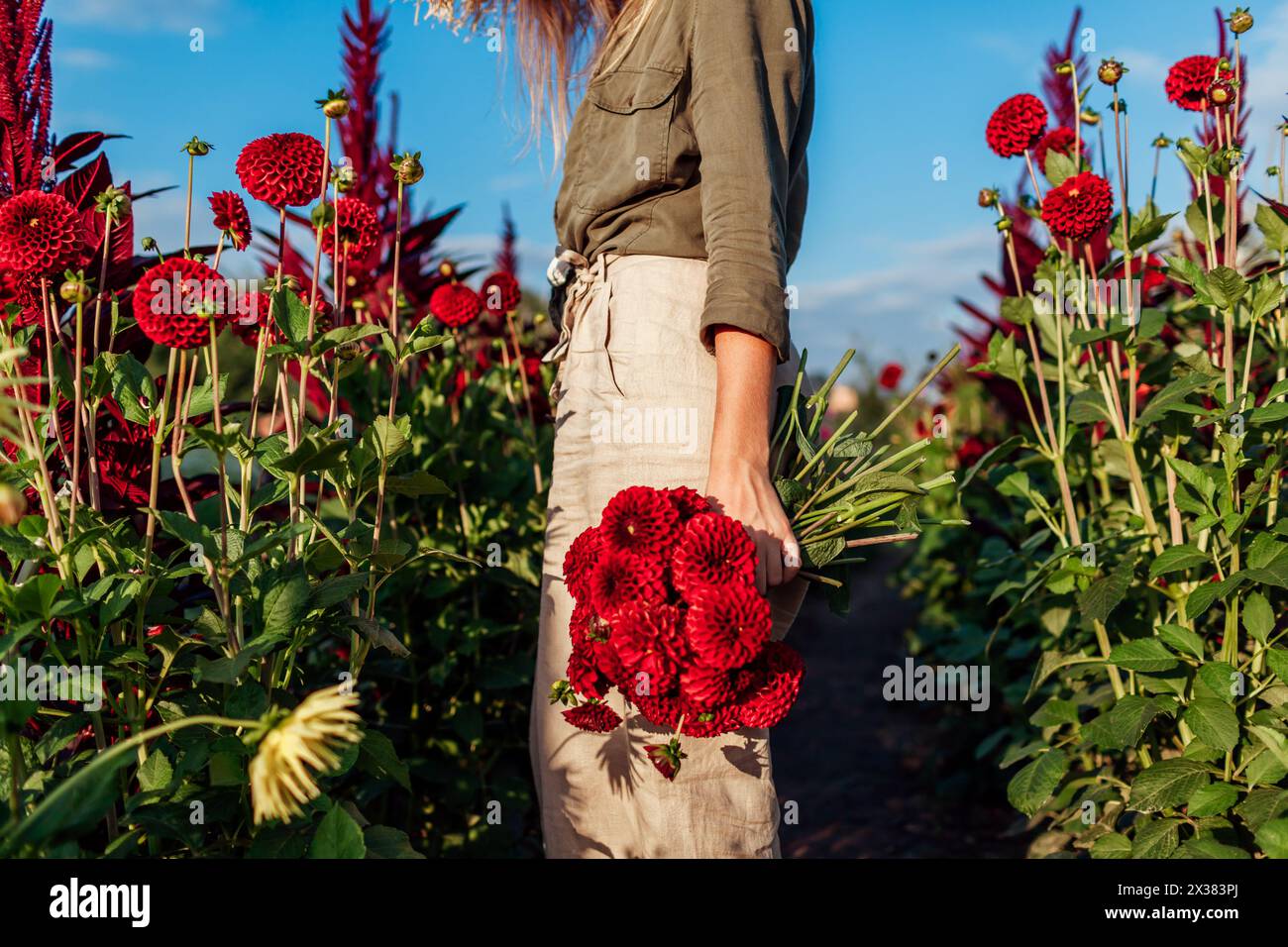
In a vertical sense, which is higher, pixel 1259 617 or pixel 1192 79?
pixel 1192 79

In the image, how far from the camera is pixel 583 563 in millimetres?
1327

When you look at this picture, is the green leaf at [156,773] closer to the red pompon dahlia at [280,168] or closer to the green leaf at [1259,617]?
the red pompon dahlia at [280,168]

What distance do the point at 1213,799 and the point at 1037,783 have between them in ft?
1.06

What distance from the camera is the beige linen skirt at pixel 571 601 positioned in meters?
1.47

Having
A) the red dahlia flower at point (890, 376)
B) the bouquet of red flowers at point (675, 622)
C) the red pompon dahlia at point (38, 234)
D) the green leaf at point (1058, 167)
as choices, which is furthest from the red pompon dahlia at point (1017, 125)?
the red dahlia flower at point (890, 376)

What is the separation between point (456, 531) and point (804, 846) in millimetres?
1661

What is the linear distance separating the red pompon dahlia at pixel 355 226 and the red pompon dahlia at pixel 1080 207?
Answer: 124 cm

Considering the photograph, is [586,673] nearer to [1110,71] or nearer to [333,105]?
[333,105]

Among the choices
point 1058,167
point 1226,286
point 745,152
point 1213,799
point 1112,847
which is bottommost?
point 1112,847

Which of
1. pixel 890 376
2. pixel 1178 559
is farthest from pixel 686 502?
pixel 890 376

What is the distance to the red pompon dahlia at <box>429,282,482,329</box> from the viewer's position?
248 cm

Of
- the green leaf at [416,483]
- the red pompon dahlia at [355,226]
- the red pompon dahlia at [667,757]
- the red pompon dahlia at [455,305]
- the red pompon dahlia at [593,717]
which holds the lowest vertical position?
the red pompon dahlia at [667,757]
